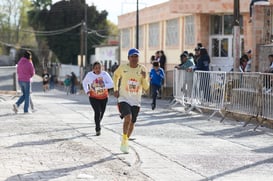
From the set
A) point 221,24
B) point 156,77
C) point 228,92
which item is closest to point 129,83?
point 228,92

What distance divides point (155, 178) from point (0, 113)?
382 inches

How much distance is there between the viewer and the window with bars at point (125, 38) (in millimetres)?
54875

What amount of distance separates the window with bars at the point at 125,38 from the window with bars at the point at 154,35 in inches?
318

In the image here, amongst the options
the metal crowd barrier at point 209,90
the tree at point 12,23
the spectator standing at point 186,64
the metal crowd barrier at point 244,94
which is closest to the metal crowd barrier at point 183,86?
the spectator standing at point 186,64

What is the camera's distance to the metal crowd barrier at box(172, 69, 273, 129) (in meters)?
15.3

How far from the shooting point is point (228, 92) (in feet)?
55.8

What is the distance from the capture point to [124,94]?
37.1ft

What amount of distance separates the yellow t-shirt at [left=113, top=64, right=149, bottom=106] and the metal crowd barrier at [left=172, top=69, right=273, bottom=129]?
4.48 meters

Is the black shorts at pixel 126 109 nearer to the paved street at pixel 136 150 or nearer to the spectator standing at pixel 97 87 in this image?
the paved street at pixel 136 150

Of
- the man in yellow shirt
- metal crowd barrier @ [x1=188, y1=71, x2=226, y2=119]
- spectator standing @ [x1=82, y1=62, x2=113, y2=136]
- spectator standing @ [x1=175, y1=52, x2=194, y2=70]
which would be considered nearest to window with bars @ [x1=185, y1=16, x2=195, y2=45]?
→ spectator standing @ [x1=175, y1=52, x2=194, y2=70]

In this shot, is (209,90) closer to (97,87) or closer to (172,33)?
(97,87)

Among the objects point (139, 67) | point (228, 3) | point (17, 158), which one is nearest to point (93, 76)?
point (139, 67)

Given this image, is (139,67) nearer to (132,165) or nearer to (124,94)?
(124,94)

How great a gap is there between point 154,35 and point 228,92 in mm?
29176
